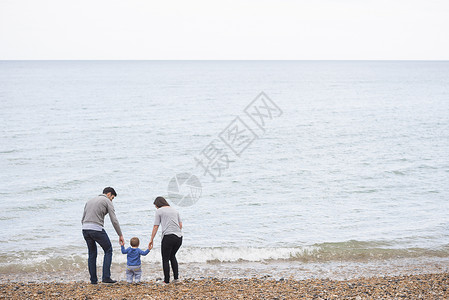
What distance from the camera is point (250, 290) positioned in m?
8.14

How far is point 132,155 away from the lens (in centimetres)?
2547

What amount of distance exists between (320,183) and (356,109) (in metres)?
34.0

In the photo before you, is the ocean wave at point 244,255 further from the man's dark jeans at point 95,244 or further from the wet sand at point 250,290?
the man's dark jeans at point 95,244

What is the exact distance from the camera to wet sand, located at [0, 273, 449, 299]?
7656mm

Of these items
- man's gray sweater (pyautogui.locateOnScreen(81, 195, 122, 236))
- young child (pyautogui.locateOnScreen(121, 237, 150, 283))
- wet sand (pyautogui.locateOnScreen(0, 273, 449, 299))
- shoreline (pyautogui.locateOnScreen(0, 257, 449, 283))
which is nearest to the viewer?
wet sand (pyautogui.locateOnScreen(0, 273, 449, 299))

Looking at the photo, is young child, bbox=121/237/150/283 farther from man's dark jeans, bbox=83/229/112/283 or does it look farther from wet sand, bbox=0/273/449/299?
man's dark jeans, bbox=83/229/112/283

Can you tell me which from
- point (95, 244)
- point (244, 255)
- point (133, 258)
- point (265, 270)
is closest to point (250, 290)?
point (133, 258)

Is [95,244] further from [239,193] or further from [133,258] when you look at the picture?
[239,193]

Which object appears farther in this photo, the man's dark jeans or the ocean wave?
the ocean wave

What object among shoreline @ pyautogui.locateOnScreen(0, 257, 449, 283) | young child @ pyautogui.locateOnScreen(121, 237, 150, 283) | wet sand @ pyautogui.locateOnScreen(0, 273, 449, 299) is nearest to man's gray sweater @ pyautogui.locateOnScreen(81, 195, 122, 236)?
young child @ pyautogui.locateOnScreen(121, 237, 150, 283)

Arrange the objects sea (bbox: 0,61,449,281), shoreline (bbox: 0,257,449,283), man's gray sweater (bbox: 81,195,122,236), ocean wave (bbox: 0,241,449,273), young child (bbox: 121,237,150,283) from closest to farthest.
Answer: man's gray sweater (bbox: 81,195,122,236), young child (bbox: 121,237,150,283), shoreline (bbox: 0,257,449,283), ocean wave (bbox: 0,241,449,273), sea (bbox: 0,61,449,281)

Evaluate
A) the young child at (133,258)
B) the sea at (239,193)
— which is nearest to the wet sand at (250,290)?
the young child at (133,258)

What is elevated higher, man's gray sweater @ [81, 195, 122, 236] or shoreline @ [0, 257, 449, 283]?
man's gray sweater @ [81, 195, 122, 236]

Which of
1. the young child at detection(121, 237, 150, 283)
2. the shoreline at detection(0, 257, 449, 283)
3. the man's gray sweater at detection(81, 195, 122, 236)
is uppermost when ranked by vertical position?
the man's gray sweater at detection(81, 195, 122, 236)
